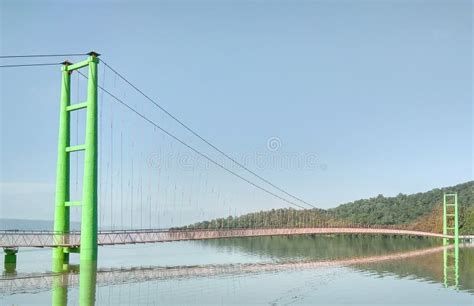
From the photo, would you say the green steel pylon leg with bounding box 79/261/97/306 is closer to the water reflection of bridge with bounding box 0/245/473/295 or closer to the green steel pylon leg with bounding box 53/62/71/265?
the water reflection of bridge with bounding box 0/245/473/295

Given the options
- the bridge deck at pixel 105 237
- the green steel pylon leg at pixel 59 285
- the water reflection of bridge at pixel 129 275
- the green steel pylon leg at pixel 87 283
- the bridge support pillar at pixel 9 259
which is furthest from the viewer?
the bridge support pillar at pixel 9 259

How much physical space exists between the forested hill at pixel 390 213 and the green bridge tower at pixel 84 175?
41332mm

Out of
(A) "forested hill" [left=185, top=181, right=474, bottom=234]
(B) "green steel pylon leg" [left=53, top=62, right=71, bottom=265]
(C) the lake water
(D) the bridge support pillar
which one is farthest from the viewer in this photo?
(A) "forested hill" [left=185, top=181, right=474, bottom=234]

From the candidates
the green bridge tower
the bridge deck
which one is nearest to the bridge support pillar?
the bridge deck

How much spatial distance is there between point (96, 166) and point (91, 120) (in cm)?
233

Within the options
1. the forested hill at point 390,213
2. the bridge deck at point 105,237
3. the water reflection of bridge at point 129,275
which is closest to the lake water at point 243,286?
the water reflection of bridge at point 129,275

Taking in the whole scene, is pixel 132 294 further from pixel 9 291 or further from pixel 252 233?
pixel 252 233

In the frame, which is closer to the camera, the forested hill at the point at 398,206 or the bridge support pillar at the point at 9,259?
the bridge support pillar at the point at 9,259

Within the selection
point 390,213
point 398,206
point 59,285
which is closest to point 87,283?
point 59,285

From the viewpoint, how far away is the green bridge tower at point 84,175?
27.7 meters

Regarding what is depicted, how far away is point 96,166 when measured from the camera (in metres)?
28.2

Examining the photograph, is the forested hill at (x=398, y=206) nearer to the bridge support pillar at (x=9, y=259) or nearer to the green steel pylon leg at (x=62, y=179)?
the green steel pylon leg at (x=62, y=179)

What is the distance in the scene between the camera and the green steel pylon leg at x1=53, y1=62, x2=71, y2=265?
2947 cm

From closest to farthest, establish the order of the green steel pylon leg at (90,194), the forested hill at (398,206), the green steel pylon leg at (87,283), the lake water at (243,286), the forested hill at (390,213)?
the green steel pylon leg at (87,283) < the lake water at (243,286) < the green steel pylon leg at (90,194) < the forested hill at (390,213) < the forested hill at (398,206)
